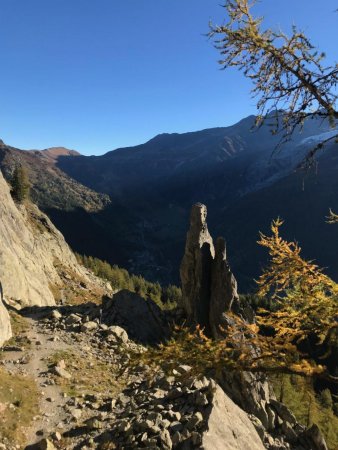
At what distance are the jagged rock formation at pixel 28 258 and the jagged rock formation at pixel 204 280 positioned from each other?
16.1 metres

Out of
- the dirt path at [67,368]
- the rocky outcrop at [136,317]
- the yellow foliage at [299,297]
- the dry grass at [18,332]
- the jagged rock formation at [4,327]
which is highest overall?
the yellow foliage at [299,297]

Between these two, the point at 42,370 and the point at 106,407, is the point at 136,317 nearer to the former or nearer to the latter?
the point at 42,370

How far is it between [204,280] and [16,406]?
2323cm

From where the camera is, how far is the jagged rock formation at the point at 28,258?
118ft

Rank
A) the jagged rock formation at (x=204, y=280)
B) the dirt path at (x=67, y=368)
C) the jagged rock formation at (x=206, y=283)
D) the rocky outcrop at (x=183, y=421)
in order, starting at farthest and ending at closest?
1. the jagged rock formation at (x=204, y=280)
2. the jagged rock formation at (x=206, y=283)
3. the dirt path at (x=67, y=368)
4. the rocky outcrop at (x=183, y=421)

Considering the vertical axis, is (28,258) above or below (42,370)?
above

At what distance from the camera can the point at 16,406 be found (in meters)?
17.1

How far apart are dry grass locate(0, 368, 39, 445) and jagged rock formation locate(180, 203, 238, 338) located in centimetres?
1930

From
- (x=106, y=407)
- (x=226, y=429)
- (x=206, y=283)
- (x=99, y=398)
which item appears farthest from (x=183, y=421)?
(x=206, y=283)

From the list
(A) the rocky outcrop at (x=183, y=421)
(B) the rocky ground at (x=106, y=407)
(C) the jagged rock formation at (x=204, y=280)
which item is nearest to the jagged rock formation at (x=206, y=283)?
(C) the jagged rock formation at (x=204, y=280)

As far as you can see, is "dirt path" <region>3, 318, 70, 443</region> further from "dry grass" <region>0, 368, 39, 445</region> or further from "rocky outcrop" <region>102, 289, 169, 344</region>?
"rocky outcrop" <region>102, 289, 169, 344</region>

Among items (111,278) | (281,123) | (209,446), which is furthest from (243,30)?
(111,278)

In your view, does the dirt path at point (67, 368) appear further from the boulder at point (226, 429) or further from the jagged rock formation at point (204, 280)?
the jagged rock formation at point (204, 280)

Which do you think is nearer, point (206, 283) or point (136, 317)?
point (136, 317)
